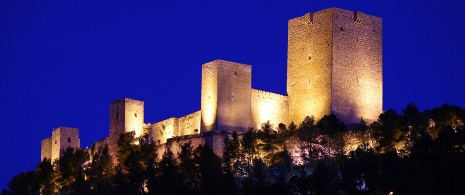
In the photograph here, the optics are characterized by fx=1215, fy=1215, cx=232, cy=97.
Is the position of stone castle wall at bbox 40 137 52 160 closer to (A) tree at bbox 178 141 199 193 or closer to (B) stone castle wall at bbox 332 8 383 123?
(A) tree at bbox 178 141 199 193

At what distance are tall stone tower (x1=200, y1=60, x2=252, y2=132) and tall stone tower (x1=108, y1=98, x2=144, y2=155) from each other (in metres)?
5.56

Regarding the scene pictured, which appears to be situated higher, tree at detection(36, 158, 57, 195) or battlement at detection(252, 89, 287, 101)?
battlement at detection(252, 89, 287, 101)

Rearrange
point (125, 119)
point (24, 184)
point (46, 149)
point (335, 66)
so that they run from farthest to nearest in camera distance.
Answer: point (46, 149), point (24, 184), point (125, 119), point (335, 66)

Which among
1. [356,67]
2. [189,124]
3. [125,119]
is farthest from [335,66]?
[125,119]

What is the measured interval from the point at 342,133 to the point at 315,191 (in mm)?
10895

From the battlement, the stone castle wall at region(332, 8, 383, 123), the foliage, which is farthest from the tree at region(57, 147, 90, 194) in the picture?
the stone castle wall at region(332, 8, 383, 123)

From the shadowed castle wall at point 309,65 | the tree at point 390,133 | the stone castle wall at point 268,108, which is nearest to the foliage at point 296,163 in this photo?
the tree at point 390,133

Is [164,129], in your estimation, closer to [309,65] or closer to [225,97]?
[225,97]

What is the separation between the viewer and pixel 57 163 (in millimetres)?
68062

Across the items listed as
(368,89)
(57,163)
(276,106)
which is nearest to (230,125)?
(276,106)

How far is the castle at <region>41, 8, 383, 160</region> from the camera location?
6141 cm

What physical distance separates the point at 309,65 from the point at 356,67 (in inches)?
95.3

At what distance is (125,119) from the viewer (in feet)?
216

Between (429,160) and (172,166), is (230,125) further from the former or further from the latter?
(429,160)
